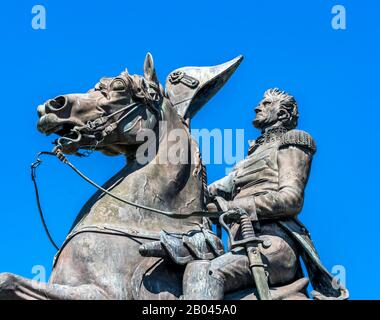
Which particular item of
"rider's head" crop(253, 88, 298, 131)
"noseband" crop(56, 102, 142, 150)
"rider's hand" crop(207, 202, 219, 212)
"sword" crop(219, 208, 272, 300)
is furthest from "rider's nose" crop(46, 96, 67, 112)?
"rider's head" crop(253, 88, 298, 131)

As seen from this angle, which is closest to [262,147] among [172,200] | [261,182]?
[261,182]

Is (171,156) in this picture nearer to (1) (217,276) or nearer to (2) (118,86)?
(2) (118,86)

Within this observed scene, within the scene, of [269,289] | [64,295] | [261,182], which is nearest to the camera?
[64,295]

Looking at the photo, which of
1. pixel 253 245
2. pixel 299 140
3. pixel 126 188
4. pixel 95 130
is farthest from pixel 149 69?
pixel 253 245

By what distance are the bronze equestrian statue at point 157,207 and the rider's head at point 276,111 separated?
28mm

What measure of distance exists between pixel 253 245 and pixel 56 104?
2.80 m

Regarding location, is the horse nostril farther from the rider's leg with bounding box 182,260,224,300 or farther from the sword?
the rider's leg with bounding box 182,260,224,300

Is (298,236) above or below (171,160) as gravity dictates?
below

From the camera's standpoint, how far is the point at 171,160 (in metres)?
14.7

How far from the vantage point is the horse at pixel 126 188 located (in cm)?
1370

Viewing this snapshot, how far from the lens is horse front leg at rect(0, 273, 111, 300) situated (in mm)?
13117

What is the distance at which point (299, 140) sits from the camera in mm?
15172

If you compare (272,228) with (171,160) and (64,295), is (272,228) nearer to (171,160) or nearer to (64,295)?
(171,160)
